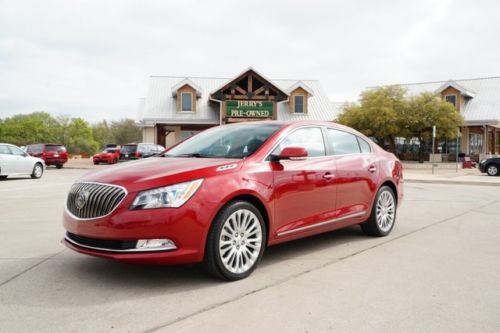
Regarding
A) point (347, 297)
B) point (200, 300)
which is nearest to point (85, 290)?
point (200, 300)

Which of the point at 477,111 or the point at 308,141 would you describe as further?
the point at 477,111

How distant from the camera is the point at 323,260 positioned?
5.16 metres

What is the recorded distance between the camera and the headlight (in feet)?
12.9

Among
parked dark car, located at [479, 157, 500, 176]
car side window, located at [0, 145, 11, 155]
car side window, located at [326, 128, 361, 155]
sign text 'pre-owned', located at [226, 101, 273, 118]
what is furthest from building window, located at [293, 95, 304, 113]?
car side window, located at [326, 128, 361, 155]

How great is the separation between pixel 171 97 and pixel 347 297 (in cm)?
3262

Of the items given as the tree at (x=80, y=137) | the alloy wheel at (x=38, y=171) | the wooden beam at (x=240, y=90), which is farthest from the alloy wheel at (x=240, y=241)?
the tree at (x=80, y=137)

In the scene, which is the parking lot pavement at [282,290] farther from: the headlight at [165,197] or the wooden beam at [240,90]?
the wooden beam at [240,90]

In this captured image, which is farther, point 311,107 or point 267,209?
point 311,107

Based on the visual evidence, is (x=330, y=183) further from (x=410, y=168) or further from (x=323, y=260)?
(x=410, y=168)

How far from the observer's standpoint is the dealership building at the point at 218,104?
30.0 meters

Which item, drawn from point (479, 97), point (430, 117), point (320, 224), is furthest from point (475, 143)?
point (320, 224)

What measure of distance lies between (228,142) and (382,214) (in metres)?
2.68

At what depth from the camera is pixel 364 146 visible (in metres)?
6.48

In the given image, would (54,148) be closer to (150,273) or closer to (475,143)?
(150,273)
